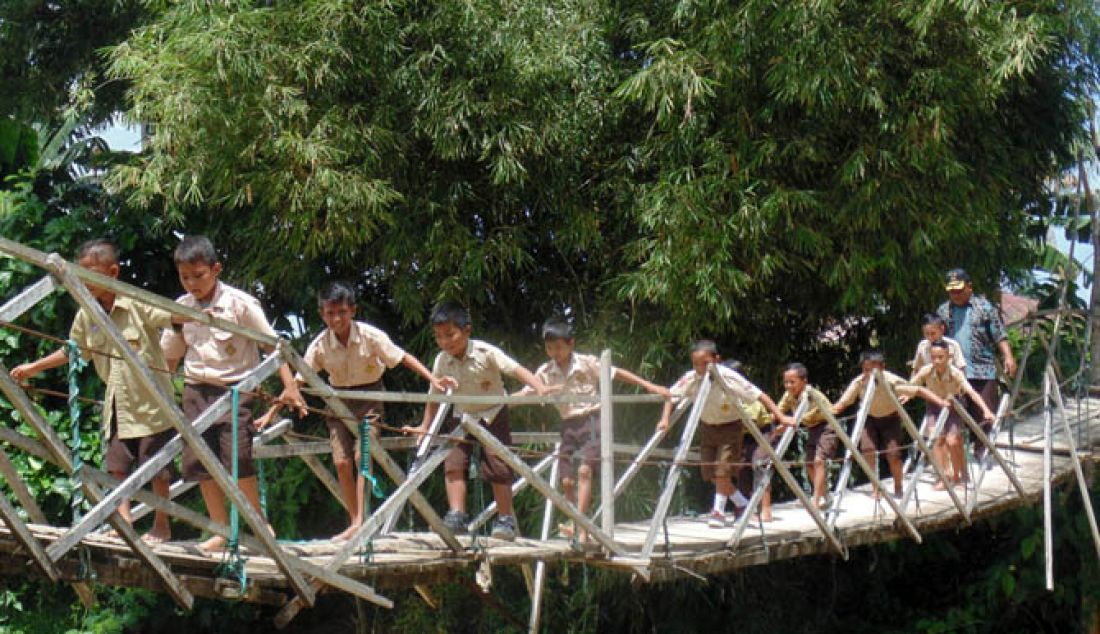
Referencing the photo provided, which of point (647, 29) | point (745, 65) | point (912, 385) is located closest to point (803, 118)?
point (745, 65)

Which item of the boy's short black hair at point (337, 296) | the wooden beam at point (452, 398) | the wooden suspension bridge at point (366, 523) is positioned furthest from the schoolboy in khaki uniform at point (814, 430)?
the boy's short black hair at point (337, 296)

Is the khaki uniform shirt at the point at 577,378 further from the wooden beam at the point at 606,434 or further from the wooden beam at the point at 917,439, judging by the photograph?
the wooden beam at the point at 917,439

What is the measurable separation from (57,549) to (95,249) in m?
0.85

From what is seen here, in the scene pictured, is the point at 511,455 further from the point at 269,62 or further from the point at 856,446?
the point at 269,62

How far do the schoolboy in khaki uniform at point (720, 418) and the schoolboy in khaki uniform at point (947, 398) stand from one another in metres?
0.95

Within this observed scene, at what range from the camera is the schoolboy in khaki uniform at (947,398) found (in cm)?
653

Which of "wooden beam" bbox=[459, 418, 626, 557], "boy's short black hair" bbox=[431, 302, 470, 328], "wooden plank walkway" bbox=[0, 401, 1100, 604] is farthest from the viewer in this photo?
"boy's short black hair" bbox=[431, 302, 470, 328]

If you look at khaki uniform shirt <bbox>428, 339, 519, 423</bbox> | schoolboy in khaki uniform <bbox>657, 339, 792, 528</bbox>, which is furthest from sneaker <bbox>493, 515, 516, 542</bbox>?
schoolboy in khaki uniform <bbox>657, 339, 792, 528</bbox>

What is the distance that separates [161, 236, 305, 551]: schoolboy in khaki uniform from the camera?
13.3 ft

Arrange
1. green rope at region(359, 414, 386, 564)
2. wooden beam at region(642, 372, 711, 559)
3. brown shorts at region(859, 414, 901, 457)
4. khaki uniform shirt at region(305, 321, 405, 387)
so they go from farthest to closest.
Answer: brown shorts at region(859, 414, 901, 457) → wooden beam at region(642, 372, 711, 559) → khaki uniform shirt at region(305, 321, 405, 387) → green rope at region(359, 414, 386, 564)

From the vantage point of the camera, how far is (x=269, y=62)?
23.2 ft

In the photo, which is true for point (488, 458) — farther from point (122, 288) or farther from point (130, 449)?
point (122, 288)

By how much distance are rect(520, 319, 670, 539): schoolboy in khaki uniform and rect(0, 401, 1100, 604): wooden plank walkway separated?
0.33 meters

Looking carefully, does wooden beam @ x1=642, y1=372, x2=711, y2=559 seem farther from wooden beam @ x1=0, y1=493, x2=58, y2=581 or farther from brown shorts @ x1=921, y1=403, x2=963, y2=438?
wooden beam @ x1=0, y1=493, x2=58, y2=581
